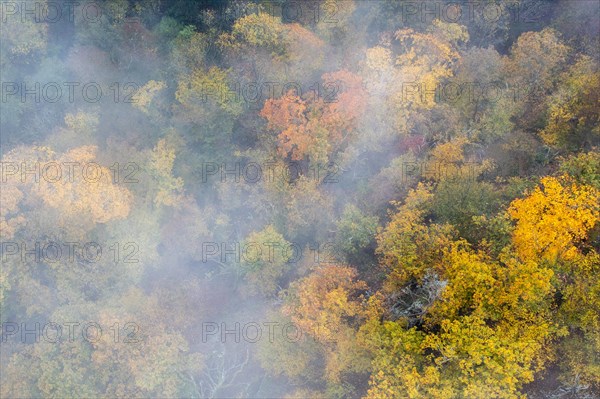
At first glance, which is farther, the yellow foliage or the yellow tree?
the yellow tree

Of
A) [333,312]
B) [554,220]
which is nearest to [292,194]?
[333,312]

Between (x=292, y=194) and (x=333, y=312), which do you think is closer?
(x=333, y=312)

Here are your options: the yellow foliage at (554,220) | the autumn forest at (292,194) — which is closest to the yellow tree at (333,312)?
the autumn forest at (292,194)

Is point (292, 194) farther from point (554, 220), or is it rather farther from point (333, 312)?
point (554, 220)

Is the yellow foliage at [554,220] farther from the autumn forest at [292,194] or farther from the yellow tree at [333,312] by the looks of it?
the yellow tree at [333,312]

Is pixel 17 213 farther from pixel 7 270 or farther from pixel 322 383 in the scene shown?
pixel 322 383

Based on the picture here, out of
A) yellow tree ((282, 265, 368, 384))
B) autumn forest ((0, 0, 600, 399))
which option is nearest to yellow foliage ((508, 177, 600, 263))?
autumn forest ((0, 0, 600, 399))

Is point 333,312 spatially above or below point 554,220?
below

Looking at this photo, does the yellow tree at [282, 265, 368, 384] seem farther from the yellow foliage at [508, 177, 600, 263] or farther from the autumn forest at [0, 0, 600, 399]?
the yellow foliage at [508, 177, 600, 263]

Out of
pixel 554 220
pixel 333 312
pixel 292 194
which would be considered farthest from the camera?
pixel 292 194
